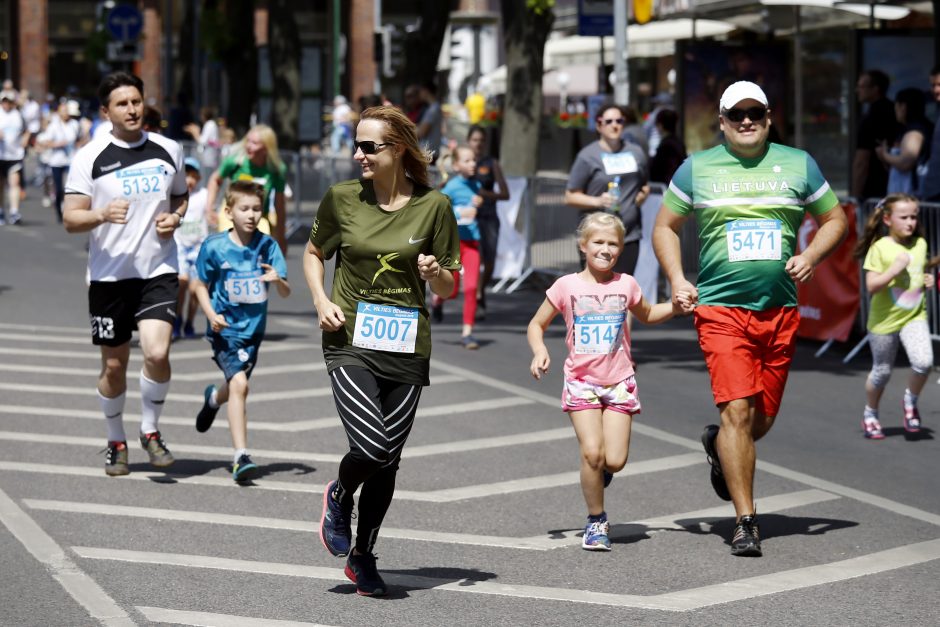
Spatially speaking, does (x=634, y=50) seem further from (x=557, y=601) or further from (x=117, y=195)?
(x=557, y=601)

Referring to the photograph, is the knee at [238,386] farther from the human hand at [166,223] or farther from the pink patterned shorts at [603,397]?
the pink patterned shorts at [603,397]

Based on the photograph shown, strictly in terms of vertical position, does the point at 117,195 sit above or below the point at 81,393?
above

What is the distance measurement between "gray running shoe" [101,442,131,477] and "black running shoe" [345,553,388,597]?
271 centimetres

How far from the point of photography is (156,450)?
9.12 m

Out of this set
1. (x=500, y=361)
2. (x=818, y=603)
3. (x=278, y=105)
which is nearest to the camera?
(x=818, y=603)

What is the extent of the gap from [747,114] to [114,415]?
11.9ft

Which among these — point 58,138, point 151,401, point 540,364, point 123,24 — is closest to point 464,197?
point 151,401

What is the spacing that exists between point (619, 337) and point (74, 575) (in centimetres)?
244

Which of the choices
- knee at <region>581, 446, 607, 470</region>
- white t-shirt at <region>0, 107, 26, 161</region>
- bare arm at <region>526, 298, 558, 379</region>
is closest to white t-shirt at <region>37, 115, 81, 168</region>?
white t-shirt at <region>0, 107, 26, 161</region>

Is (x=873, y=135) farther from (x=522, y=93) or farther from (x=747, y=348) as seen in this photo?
(x=747, y=348)

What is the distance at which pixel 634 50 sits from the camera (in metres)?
31.8

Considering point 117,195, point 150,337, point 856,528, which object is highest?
point 117,195

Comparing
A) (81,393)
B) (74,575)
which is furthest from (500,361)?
(74,575)

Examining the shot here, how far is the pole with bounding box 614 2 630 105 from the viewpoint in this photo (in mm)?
16719
